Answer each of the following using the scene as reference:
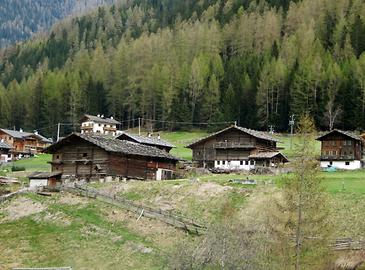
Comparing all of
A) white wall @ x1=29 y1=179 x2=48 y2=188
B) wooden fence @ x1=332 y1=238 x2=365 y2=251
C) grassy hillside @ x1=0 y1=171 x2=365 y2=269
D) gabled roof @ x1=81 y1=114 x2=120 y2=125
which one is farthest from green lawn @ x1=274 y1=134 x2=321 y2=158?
wooden fence @ x1=332 y1=238 x2=365 y2=251

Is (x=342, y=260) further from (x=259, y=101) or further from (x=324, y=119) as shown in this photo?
(x=259, y=101)

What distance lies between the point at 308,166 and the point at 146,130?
9076 centimetres

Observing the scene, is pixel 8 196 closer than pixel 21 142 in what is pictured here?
Yes

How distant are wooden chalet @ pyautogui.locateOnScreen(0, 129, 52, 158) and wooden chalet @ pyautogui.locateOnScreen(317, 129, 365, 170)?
58.7 metres

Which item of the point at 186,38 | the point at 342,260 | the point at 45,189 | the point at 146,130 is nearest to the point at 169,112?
the point at 146,130

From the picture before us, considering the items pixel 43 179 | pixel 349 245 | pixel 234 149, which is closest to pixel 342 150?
pixel 234 149

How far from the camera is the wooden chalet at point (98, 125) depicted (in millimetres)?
122438

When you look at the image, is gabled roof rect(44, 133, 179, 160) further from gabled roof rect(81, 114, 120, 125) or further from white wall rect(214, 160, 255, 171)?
gabled roof rect(81, 114, 120, 125)

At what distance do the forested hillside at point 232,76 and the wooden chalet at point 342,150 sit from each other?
26104 mm

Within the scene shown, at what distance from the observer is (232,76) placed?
430 ft

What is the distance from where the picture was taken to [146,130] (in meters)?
123

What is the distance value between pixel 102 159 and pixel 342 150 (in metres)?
31.9

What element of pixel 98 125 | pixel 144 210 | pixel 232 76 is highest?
pixel 232 76

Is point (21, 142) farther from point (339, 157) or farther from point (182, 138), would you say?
point (339, 157)
